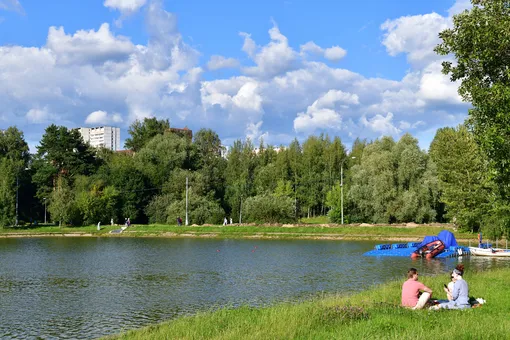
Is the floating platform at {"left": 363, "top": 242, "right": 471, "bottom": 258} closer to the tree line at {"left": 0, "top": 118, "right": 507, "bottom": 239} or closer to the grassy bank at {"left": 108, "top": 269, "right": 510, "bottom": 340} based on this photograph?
the tree line at {"left": 0, "top": 118, "right": 507, "bottom": 239}

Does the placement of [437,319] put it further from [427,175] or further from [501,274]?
[427,175]

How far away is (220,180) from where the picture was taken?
9750 centimetres

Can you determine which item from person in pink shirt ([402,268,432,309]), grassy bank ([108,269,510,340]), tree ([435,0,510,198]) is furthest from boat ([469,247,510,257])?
person in pink shirt ([402,268,432,309])

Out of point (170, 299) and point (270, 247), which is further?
point (270, 247)

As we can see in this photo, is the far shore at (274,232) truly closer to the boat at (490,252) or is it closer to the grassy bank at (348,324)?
the boat at (490,252)

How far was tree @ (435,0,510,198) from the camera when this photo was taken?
1953 centimetres

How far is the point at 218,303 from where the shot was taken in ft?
75.8

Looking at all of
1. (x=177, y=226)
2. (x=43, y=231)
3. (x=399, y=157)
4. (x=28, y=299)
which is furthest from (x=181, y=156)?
(x=28, y=299)

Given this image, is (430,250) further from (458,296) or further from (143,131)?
(143,131)

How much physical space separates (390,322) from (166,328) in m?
6.83

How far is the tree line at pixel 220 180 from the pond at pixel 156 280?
18.8m

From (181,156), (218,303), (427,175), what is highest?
(181,156)

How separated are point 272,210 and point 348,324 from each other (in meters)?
61.4

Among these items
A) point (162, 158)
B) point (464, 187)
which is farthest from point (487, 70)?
point (162, 158)
